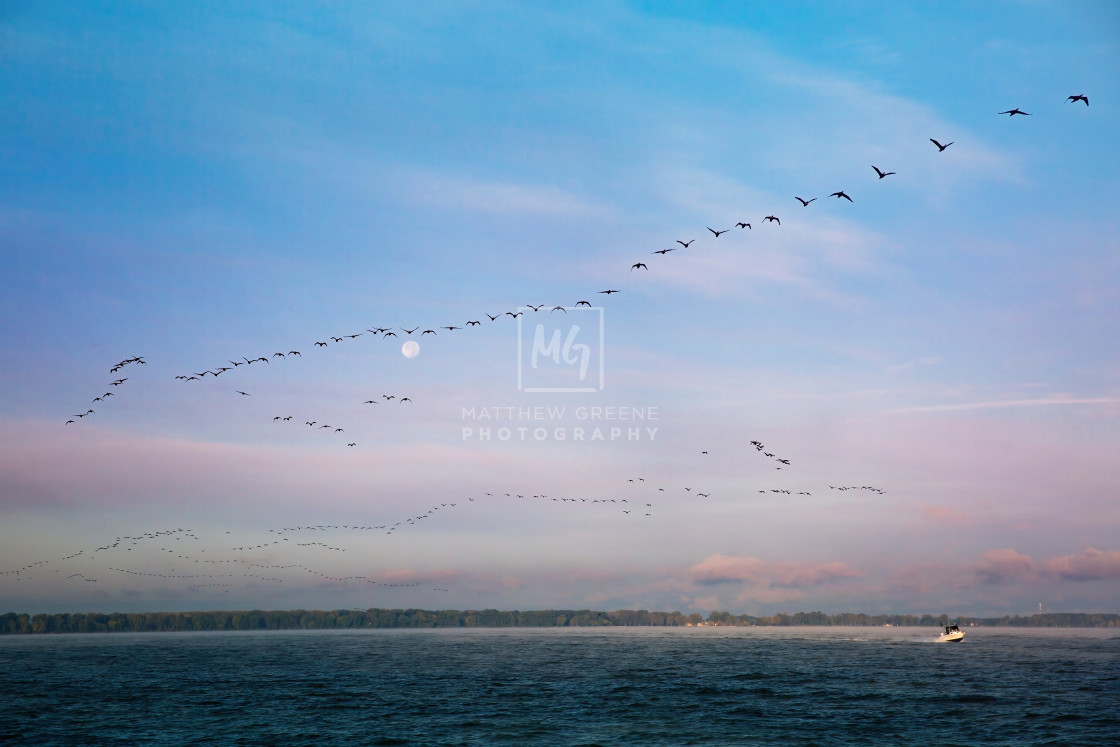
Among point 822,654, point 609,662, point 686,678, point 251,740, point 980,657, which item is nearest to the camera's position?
point 251,740

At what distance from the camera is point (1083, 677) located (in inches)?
4737

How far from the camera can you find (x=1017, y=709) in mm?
84875

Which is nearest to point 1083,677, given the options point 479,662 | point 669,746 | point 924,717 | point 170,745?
point 924,717

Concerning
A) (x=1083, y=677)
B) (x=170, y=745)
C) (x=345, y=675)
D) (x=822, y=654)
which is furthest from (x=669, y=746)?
(x=822, y=654)

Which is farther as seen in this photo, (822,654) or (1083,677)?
(822,654)

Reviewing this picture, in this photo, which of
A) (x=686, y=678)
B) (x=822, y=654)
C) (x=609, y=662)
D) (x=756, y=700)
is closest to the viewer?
(x=756, y=700)

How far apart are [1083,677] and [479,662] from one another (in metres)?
106

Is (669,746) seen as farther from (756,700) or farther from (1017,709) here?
(1017,709)

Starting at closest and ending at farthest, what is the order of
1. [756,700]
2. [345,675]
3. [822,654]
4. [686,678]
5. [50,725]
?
[50,725]
[756,700]
[686,678]
[345,675]
[822,654]

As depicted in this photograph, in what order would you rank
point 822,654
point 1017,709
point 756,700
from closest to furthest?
point 1017,709 → point 756,700 → point 822,654

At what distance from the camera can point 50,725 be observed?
77.8 metres

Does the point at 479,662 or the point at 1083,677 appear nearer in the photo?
the point at 1083,677

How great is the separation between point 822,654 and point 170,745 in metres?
154

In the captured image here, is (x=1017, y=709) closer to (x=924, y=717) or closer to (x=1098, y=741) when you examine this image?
(x=924, y=717)
